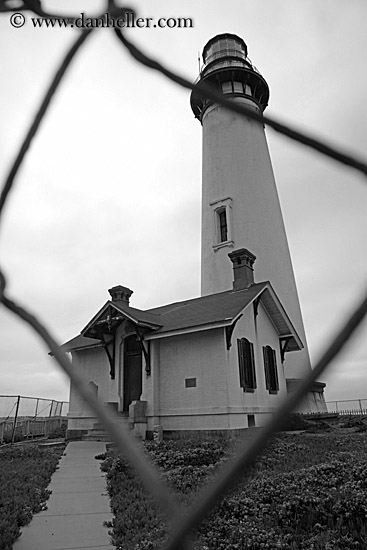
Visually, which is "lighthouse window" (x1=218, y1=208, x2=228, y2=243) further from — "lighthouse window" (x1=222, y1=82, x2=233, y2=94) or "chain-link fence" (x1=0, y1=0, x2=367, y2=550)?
A: "chain-link fence" (x1=0, y1=0, x2=367, y2=550)

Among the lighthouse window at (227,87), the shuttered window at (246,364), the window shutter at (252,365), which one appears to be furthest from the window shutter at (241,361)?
the lighthouse window at (227,87)

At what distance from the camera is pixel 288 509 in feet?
15.4

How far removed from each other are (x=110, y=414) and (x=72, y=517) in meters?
5.54

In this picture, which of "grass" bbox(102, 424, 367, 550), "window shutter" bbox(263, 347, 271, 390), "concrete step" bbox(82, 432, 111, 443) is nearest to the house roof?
"window shutter" bbox(263, 347, 271, 390)

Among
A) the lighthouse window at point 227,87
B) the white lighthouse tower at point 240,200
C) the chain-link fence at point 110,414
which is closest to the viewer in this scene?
the chain-link fence at point 110,414

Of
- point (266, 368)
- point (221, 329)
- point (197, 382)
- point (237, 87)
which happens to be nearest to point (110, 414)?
point (221, 329)

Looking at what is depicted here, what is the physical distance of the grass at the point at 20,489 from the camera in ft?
15.1

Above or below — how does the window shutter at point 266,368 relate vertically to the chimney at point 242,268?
below

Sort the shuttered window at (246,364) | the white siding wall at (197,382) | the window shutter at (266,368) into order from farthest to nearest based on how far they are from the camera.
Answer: the window shutter at (266,368)
the shuttered window at (246,364)
the white siding wall at (197,382)

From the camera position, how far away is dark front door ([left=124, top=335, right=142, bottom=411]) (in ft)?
52.7

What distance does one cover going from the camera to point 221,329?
1385 cm

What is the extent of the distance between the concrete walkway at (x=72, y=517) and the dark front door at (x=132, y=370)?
7409 mm

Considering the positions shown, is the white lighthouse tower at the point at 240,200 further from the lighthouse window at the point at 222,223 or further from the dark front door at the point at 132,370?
the dark front door at the point at 132,370

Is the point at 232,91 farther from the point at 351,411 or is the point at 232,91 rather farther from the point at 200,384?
the point at 351,411
